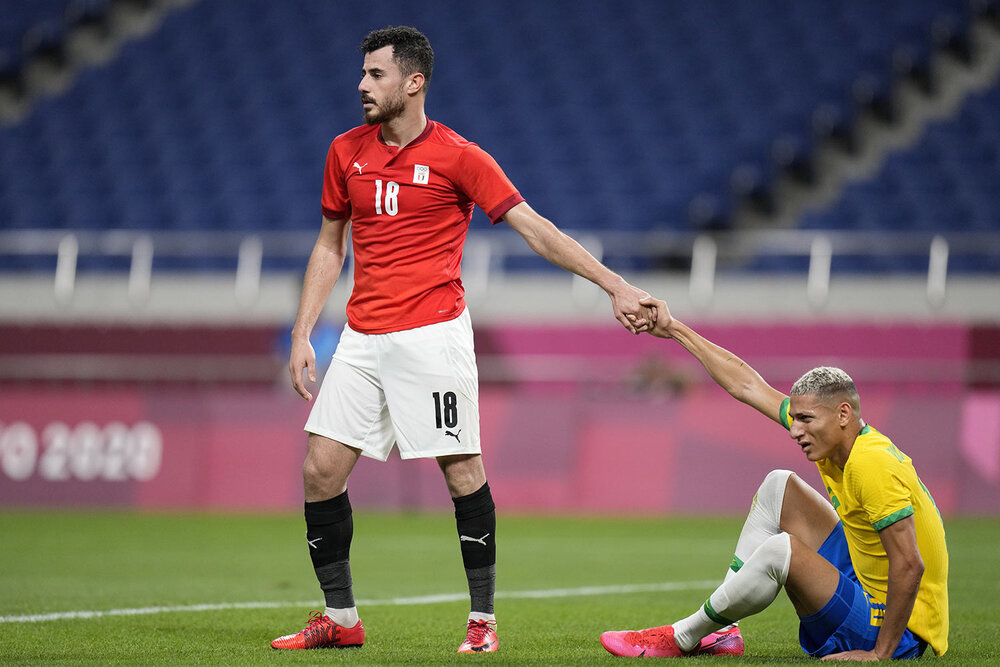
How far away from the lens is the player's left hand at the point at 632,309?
16.8 ft

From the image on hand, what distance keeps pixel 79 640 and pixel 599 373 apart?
10048 mm

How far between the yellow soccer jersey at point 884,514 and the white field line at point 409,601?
2810mm

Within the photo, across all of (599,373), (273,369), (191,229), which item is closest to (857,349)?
(599,373)

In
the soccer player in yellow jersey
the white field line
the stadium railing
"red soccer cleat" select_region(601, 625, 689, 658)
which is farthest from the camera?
the stadium railing

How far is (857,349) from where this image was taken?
14789mm

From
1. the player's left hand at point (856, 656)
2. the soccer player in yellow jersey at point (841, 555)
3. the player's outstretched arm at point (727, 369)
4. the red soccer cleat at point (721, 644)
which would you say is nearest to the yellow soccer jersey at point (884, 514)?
the soccer player in yellow jersey at point (841, 555)

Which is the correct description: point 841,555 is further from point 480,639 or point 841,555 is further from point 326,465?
point 326,465

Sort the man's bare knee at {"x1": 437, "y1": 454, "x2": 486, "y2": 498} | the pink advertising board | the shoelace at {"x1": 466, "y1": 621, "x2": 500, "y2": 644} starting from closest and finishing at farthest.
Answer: the shoelace at {"x1": 466, "y1": 621, "x2": 500, "y2": 644}
the man's bare knee at {"x1": 437, "y1": 454, "x2": 486, "y2": 498}
the pink advertising board

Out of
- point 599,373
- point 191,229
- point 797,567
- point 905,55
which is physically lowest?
point 797,567

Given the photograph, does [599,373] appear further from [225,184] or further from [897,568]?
[897,568]

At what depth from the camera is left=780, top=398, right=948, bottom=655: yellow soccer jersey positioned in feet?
15.0

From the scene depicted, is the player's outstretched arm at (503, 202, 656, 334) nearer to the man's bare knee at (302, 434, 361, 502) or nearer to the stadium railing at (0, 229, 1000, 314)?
the man's bare knee at (302, 434, 361, 502)

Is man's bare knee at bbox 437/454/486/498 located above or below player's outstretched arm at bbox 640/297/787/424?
below

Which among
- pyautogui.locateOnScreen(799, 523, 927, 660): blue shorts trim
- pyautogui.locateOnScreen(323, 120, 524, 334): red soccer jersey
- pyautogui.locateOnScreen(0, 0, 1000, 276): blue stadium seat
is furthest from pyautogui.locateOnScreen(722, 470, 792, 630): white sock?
pyautogui.locateOnScreen(0, 0, 1000, 276): blue stadium seat
